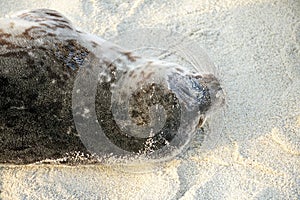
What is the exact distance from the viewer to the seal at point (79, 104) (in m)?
2.96

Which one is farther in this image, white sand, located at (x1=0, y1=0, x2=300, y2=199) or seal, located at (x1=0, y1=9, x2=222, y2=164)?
white sand, located at (x1=0, y1=0, x2=300, y2=199)

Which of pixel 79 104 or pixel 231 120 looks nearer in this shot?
pixel 79 104

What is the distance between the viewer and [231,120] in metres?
3.40

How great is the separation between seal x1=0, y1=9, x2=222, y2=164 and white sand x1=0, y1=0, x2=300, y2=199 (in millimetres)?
207

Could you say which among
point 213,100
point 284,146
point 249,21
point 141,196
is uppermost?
point 249,21

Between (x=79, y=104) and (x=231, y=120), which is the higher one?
(x=79, y=104)

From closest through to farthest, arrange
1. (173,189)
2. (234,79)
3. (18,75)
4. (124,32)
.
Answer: (18,75), (173,189), (234,79), (124,32)

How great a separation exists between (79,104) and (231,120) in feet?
3.21

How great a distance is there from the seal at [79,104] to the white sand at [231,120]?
0.21 meters

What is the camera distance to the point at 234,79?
141 inches

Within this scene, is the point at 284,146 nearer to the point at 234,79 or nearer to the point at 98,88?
the point at 234,79

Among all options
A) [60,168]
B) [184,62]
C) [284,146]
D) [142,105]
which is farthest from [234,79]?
[60,168]

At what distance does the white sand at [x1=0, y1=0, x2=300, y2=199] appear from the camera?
315cm

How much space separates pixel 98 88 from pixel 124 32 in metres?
0.92
